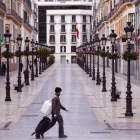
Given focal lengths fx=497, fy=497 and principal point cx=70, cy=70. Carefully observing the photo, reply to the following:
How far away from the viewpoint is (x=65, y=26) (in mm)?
139625

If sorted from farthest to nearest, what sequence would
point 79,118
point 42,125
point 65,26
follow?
point 65,26
point 79,118
point 42,125

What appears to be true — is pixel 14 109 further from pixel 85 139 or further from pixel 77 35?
pixel 77 35

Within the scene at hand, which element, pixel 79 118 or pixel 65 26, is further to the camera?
pixel 65 26

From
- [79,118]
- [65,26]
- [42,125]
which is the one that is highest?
[65,26]

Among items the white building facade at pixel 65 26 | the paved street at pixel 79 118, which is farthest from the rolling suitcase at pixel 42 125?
the white building facade at pixel 65 26

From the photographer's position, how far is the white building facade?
13762cm

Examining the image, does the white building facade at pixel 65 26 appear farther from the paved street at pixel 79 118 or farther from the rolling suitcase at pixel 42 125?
the rolling suitcase at pixel 42 125

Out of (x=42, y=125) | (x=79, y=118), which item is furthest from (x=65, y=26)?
(x=42, y=125)

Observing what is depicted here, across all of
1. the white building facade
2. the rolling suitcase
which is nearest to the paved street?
the rolling suitcase

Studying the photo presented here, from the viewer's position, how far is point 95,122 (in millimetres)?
18656

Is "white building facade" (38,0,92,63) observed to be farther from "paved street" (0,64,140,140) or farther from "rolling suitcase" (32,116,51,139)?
"rolling suitcase" (32,116,51,139)

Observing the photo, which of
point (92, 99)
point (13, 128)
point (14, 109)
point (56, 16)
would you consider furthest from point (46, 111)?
point (56, 16)

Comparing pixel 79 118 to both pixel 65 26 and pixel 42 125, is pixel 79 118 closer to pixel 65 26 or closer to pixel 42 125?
pixel 42 125

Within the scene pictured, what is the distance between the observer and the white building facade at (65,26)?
137625mm
